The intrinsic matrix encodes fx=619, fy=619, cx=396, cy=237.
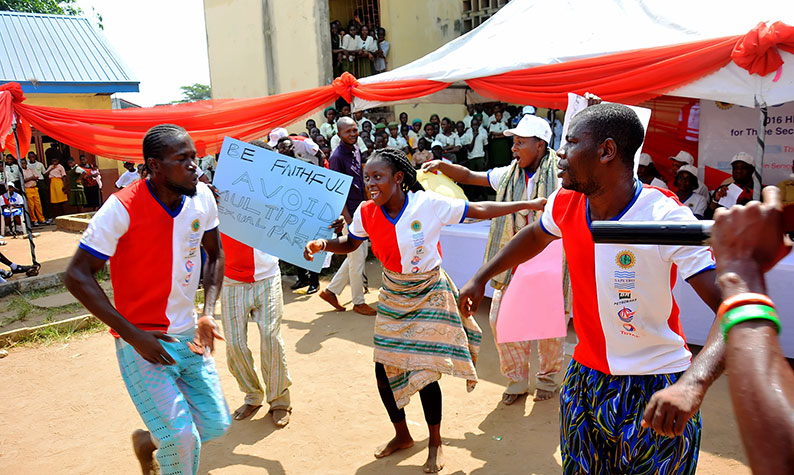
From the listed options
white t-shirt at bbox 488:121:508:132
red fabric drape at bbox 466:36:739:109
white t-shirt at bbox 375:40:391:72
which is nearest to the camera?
red fabric drape at bbox 466:36:739:109

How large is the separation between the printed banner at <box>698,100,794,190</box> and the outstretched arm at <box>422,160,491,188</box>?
4.07 meters

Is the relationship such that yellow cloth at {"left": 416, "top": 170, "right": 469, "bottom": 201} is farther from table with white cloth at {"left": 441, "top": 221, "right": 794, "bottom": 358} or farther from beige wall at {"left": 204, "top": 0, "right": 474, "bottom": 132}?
beige wall at {"left": 204, "top": 0, "right": 474, "bottom": 132}

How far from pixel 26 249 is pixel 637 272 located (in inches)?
521

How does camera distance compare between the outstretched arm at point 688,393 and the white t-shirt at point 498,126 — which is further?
the white t-shirt at point 498,126

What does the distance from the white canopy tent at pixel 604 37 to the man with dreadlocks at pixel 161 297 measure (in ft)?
14.0

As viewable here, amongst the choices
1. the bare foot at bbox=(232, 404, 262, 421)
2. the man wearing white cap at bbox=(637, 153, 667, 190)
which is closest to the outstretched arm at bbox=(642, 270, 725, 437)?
the bare foot at bbox=(232, 404, 262, 421)

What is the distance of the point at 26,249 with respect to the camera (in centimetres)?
1245

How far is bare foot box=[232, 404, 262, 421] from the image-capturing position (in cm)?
453

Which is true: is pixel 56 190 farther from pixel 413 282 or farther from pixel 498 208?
pixel 498 208

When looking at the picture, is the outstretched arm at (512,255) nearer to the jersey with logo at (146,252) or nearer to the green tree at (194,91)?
the jersey with logo at (146,252)

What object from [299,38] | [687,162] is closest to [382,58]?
[299,38]

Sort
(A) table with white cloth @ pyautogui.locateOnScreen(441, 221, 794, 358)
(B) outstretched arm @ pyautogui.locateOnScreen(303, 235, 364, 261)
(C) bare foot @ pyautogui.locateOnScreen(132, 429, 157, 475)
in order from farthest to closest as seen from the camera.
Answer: (A) table with white cloth @ pyautogui.locateOnScreen(441, 221, 794, 358) → (B) outstretched arm @ pyautogui.locateOnScreen(303, 235, 364, 261) → (C) bare foot @ pyautogui.locateOnScreen(132, 429, 157, 475)

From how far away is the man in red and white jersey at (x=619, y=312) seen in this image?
210cm

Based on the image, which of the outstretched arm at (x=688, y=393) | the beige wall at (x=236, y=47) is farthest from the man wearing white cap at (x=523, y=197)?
the beige wall at (x=236, y=47)
